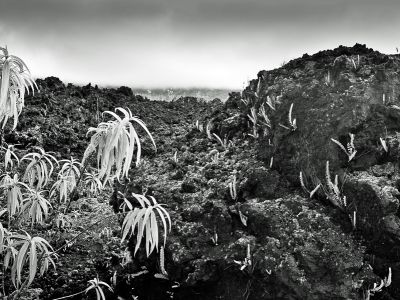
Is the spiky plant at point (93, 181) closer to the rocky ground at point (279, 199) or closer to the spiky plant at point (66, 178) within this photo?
the spiky plant at point (66, 178)

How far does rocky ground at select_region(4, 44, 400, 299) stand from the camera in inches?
116

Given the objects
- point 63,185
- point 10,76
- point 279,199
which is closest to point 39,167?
point 63,185

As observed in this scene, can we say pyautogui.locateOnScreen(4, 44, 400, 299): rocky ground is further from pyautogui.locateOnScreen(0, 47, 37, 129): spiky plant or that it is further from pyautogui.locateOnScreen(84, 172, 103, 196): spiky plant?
pyautogui.locateOnScreen(0, 47, 37, 129): spiky plant

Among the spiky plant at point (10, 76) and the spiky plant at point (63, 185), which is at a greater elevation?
the spiky plant at point (10, 76)

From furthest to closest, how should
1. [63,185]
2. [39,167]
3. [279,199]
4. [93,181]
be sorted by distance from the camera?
[93,181], [279,199], [63,185], [39,167]

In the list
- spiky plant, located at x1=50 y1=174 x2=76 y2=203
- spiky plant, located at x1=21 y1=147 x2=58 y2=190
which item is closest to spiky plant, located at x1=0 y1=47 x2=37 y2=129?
spiky plant, located at x1=21 y1=147 x2=58 y2=190

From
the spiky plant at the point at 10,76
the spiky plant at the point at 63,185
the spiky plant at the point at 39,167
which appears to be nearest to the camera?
the spiky plant at the point at 10,76

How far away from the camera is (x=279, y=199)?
3359 mm

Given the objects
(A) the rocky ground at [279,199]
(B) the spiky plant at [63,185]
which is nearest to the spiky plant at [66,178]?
(B) the spiky plant at [63,185]

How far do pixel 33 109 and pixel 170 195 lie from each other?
3.80 meters

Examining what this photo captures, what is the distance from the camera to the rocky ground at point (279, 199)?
116 inches

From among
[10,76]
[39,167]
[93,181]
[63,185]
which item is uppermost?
[10,76]

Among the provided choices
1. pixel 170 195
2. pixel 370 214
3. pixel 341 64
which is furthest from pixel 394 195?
pixel 170 195

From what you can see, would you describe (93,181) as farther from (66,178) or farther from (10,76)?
(10,76)
